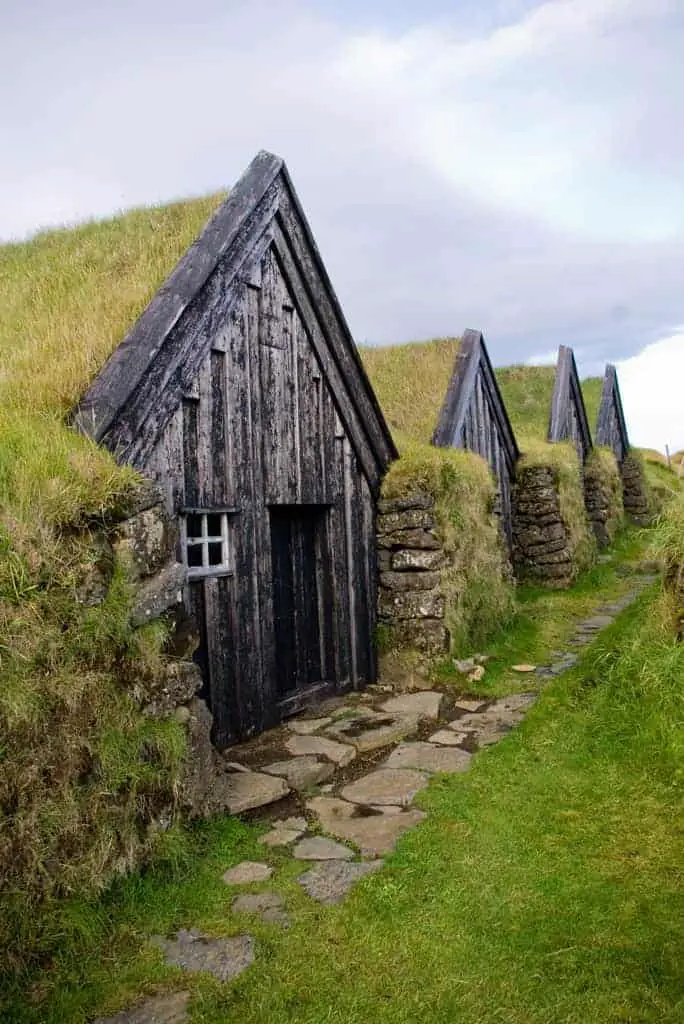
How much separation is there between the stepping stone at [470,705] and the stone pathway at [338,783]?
0.01 m

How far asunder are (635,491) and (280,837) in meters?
20.9

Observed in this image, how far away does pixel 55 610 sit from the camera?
383 cm

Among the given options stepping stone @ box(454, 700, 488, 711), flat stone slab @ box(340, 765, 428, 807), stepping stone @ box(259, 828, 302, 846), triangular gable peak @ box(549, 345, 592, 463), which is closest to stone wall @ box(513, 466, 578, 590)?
triangular gable peak @ box(549, 345, 592, 463)

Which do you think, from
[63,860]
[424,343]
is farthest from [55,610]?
[424,343]

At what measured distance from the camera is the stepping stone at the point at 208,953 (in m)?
3.45

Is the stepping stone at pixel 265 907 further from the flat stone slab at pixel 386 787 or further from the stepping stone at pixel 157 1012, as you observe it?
the flat stone slab at pixel 386 787

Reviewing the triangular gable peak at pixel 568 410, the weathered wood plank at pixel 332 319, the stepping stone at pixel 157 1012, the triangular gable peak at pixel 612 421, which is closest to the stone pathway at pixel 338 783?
the stepping stone at pixel 157 1012

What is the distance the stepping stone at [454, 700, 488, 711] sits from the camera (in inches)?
307

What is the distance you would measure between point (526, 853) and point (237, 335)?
189 inches

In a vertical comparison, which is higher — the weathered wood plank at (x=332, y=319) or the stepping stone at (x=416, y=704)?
the weathered wood plank at (x=332, y=319)

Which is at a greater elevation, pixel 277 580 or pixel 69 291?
pixel 69 291

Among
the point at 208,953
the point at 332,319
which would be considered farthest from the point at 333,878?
the point at 332,319

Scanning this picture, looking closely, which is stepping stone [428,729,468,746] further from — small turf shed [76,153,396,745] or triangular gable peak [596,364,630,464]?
triangular gable peak [596,364,630,464]

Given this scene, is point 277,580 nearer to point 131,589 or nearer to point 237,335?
point 237,335
